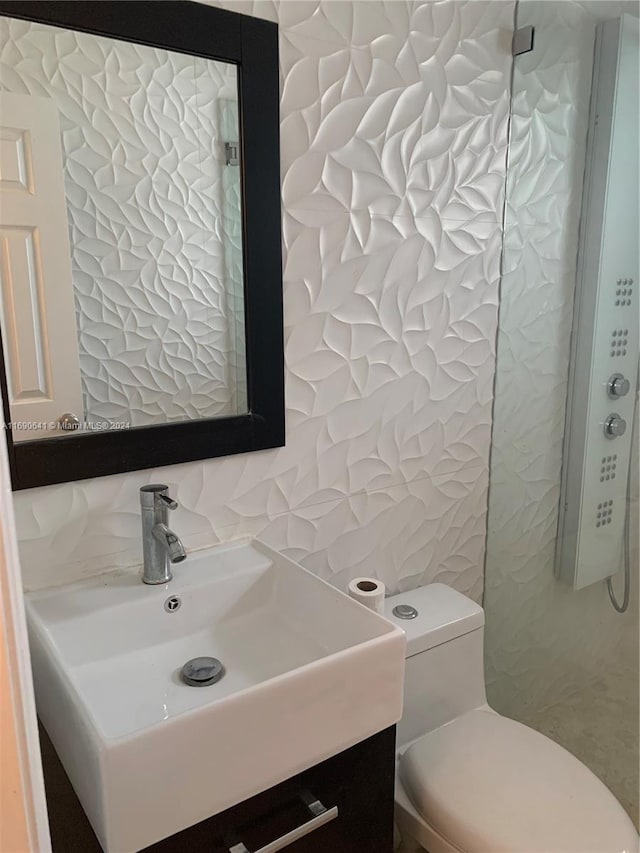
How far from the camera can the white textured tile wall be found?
1.29 meters

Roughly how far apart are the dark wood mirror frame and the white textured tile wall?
1.3 inches

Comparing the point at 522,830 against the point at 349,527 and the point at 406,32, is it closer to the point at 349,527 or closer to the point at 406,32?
the point at 349,527

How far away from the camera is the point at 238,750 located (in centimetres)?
88

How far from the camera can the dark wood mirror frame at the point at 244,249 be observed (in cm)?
110

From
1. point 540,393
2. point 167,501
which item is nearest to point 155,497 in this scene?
point 167,501

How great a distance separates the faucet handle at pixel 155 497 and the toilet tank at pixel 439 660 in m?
0.63

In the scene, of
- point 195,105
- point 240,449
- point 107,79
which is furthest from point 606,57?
point 240,449

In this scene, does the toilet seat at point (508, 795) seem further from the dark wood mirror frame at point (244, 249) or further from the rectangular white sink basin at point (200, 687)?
the dark wood mirror frame at point (244, 249)

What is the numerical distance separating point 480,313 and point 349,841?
121 centimetres

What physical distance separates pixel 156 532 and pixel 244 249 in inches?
22.4

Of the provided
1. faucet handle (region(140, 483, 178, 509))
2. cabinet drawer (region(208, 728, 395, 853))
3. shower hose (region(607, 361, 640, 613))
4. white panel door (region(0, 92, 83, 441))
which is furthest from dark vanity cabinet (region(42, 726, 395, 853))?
shower hose (region(607, 361, 640, 613))

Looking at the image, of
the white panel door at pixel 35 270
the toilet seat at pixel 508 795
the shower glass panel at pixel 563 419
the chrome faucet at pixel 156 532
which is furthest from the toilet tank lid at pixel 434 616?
the white panel door at pixel 35 270

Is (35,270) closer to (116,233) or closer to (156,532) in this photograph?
(116,233)

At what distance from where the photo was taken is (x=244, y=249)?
1.28m
